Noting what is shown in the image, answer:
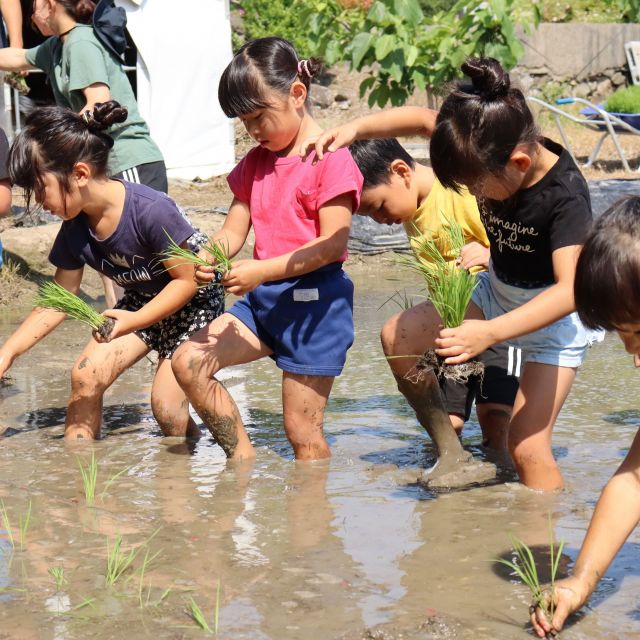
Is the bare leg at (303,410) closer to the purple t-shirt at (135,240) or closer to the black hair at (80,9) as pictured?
the purple t-shirt at (135,240)

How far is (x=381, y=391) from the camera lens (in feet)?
17.4

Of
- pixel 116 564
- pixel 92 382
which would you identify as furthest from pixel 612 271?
pixel 92 382

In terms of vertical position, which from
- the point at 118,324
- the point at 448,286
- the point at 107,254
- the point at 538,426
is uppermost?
the point at 448,286

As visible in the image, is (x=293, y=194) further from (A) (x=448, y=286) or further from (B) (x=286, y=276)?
(A) (x=448, y=286)

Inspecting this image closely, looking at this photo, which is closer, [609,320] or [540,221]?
[609,320]

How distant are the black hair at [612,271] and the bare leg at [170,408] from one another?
7.76 ft

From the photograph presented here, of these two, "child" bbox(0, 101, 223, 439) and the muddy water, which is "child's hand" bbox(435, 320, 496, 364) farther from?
"child" bbox(0, 101, 223, 439)

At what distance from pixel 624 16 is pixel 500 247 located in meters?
15.4

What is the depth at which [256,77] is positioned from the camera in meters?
3.96

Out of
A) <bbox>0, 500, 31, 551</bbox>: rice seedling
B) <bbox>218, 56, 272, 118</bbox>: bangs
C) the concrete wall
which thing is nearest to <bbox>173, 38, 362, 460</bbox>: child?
<bbox>218, 56, 272, 118</bbox>: bangs

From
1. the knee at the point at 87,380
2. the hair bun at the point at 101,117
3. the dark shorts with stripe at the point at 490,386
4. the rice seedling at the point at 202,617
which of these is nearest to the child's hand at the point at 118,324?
the knee at the point at 87,380

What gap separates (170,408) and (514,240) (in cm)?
163

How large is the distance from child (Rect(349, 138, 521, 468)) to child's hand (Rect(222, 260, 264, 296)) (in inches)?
25.0

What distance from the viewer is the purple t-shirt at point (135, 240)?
428 centimetres
